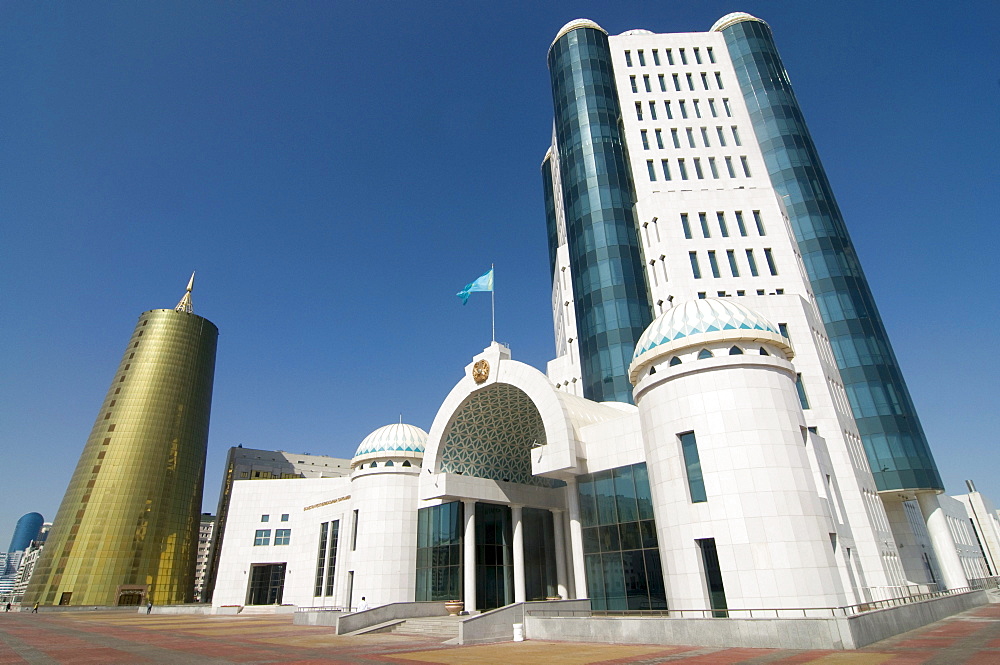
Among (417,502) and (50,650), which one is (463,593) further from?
(50,650)

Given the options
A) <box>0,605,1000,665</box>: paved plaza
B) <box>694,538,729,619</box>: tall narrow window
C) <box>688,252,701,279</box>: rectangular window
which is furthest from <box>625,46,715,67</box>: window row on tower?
<box>0,605,1000,665</box>: paved plaza

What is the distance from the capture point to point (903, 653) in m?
17.5

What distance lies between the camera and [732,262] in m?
59.6

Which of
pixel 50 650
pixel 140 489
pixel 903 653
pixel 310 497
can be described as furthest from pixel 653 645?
pixel 140 489

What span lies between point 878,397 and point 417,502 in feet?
150

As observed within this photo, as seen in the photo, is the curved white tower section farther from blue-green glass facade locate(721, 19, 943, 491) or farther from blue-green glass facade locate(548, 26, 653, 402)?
blue-green glass facade locate(548, 26, 653, 402)

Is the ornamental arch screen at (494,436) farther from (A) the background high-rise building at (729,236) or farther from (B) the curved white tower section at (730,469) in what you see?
(A) the background high-rise building at (729,236)

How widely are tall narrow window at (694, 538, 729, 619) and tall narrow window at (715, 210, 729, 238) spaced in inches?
1667

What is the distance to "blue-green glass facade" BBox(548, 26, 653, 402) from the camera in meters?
63.6

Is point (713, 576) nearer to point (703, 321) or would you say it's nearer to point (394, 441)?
point (703, 321)

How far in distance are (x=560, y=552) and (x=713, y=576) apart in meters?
19.0

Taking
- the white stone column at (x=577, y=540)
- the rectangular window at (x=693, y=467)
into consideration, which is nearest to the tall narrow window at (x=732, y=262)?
the white stone column at (x=577, y=540)

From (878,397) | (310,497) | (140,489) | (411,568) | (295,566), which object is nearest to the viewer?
(411,568)

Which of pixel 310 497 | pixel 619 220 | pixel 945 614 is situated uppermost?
pixel 619 220
